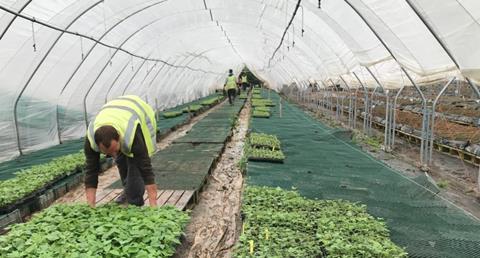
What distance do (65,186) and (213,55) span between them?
21590 mm

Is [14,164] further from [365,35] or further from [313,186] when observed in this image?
[365,35]

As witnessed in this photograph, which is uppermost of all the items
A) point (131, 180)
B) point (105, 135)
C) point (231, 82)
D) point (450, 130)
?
point (231, 82)

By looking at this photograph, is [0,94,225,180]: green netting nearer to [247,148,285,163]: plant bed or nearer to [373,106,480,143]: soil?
[247,148,285,163]: plant bed

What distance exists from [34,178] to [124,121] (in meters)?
3.38

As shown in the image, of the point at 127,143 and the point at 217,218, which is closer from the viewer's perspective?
the point at 127,143

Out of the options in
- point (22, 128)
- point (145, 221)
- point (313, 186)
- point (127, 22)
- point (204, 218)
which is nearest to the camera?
point (145, 221)

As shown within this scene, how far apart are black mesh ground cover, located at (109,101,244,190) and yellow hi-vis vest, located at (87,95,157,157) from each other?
185 centimetres

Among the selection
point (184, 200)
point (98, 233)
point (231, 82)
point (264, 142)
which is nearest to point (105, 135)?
point (98, 233)

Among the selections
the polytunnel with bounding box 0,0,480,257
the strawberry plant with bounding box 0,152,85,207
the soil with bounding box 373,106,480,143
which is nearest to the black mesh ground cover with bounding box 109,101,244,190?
the polytunnel with bounding box 0,0,480,257

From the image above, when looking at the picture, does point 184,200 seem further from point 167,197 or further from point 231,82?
point 231,82

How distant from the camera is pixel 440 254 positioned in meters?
3.92

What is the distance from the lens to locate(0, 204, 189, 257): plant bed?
3.19 metres

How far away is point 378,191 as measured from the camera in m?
6.08

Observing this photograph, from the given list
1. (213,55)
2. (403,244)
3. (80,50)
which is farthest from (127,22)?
(213,55)
